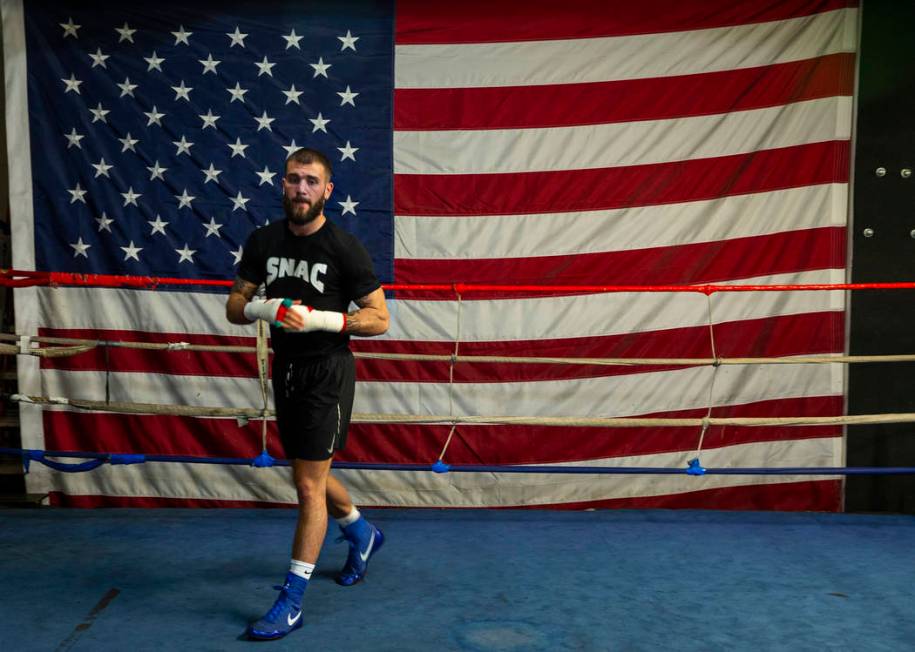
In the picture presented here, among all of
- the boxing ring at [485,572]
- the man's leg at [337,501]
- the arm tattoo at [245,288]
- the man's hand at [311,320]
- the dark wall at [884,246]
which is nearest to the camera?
the man's hand at [311,320]

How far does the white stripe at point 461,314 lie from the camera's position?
11.0ft

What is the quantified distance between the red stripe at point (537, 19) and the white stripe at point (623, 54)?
0.03m

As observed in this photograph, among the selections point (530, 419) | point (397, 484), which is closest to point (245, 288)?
point (530, 419)

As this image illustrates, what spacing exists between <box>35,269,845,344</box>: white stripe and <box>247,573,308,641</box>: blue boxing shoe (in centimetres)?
147

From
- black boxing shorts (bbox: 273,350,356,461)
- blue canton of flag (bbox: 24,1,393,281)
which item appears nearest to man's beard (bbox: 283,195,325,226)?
black boxing shorts (bbox: 273,350,356,461)

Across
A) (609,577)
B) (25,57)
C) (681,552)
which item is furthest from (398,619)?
(25,57)

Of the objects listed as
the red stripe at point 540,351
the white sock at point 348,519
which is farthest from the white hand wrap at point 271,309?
the red stripe at point 540,351

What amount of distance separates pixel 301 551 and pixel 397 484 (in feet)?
4.63

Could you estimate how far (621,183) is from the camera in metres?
3.34

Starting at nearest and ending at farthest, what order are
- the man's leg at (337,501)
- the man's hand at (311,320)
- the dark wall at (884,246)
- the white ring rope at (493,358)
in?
the man's hand at (311,320) → the man's leg at (337,501) → the white ring rope at (493,358) → the dark wall at (884,246)

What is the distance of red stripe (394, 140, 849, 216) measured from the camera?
3307mm

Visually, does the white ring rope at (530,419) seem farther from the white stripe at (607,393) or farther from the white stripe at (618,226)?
the white stripe at (618,226)

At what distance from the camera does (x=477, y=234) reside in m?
3.37

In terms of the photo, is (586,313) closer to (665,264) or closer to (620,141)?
(665,264)
